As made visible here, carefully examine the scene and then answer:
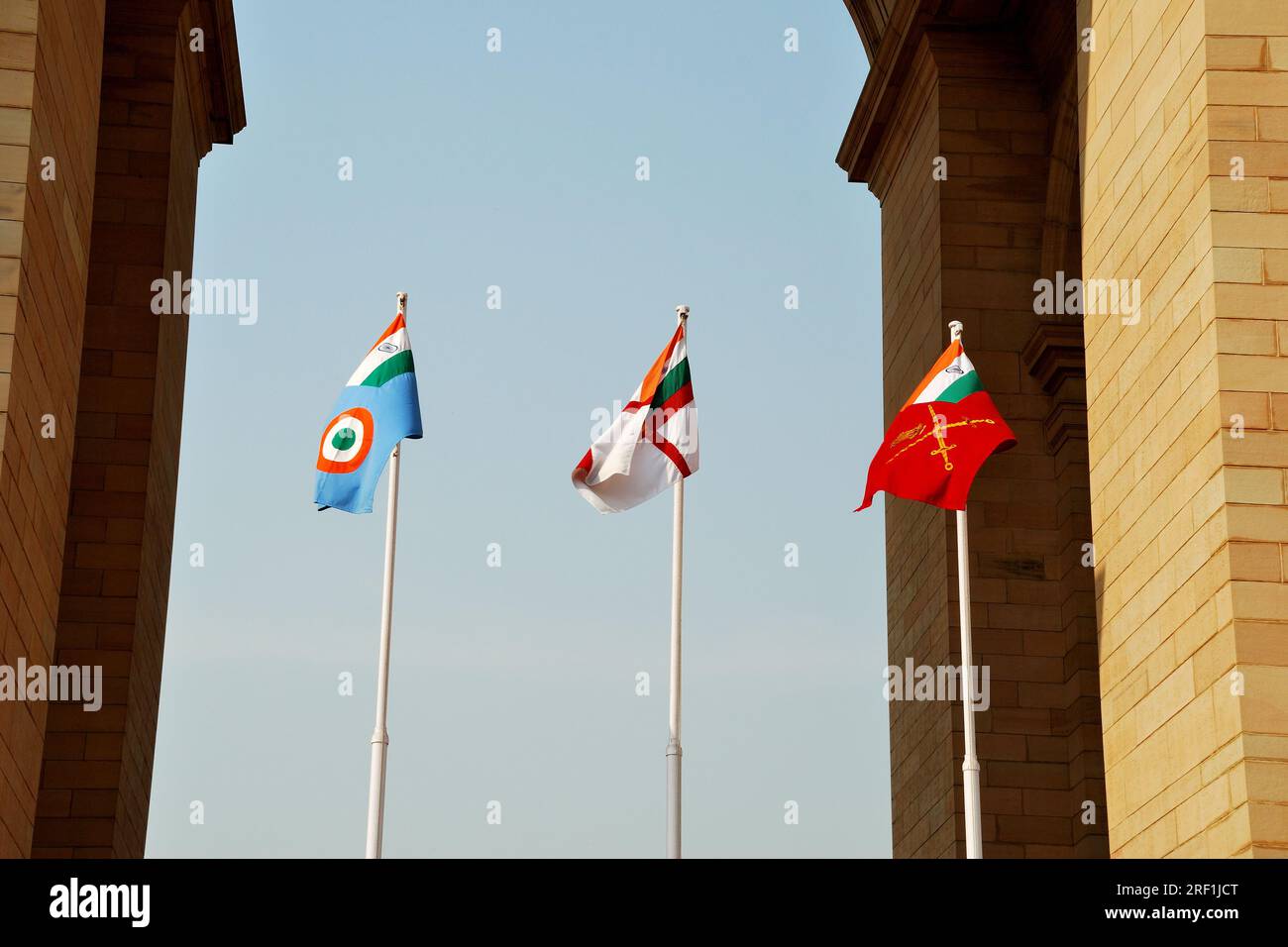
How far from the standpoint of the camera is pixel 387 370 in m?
19.3

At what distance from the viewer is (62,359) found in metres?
18.5

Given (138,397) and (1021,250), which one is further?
(1021,250)

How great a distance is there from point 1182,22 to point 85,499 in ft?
47.5

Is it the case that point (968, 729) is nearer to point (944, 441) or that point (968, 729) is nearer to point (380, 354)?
point (944, 441)

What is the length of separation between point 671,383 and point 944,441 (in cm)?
256

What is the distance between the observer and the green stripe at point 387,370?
1924 cm

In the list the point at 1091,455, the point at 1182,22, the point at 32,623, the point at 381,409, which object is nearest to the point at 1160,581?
the point at 1091,455

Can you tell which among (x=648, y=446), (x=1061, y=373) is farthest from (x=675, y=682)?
(x=1061, y=373)

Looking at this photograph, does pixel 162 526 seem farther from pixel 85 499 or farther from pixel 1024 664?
pixel 1024 664

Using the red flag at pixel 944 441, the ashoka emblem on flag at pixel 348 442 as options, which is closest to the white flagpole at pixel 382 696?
the ashoka emblem on flag at pixel 348 442
